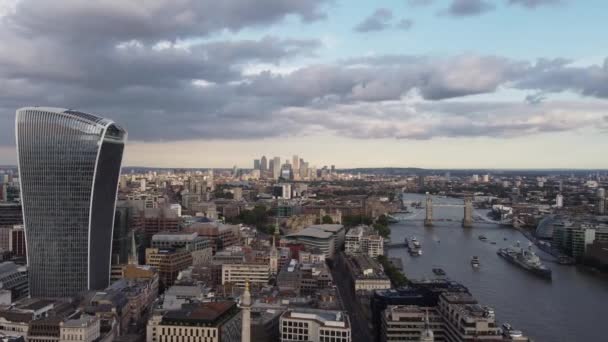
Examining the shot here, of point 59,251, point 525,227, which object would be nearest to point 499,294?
point 59,251

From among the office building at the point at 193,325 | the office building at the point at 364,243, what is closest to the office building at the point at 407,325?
the office building at the point at 193,325

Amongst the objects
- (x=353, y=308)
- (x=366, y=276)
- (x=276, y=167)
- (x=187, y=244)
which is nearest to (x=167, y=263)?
(x=187, y=244)

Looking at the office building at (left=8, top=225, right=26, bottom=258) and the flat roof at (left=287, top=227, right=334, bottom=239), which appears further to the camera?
the flat roof at (left=287, top=227, right=334, bottom=239)

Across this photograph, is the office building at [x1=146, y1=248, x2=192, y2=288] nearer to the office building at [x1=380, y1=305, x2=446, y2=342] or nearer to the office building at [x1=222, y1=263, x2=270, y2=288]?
the office building at [x1=222, y1=263, x2=270, y2=288]

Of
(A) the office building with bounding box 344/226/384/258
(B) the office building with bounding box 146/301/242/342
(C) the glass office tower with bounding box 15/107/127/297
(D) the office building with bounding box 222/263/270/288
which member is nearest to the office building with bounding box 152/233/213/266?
(D) the office building with bounding box 222/263/270/288

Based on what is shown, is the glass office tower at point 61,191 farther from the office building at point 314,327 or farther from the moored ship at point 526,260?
the moored ship at point 526,260
